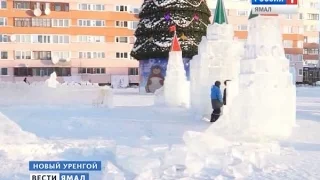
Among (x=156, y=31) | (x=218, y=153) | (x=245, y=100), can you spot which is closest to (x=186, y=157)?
(x=218, y=153)

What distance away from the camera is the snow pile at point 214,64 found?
1777 cm

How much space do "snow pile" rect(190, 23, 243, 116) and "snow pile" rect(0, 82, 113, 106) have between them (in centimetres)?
845

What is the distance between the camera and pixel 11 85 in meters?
25.2

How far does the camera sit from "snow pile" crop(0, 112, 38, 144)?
34.3 feet

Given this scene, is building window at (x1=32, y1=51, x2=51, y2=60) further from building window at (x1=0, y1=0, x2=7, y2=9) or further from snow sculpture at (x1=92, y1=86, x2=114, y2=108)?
snow sculpture at (x1=92, y1=86, x2=114, y2=108)

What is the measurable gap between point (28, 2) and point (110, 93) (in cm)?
3970

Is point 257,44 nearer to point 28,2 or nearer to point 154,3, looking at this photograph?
point 154,3

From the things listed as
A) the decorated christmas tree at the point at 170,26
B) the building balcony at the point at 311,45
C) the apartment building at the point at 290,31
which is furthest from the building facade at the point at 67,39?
the building balcony at the point at 311,45

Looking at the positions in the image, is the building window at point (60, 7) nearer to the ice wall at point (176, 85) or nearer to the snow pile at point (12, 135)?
the ice wall at point (176, 85)

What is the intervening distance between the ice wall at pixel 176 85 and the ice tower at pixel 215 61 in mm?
4709

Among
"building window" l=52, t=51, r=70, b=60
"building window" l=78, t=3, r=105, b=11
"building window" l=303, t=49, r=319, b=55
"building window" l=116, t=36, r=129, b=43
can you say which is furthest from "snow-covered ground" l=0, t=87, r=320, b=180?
"building window" l=303, t=49, r=319, b=55

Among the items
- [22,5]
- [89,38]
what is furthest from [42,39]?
[89,38]

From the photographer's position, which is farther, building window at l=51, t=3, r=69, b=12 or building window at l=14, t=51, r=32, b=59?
building window at l=51, t=3, r=69, b=12

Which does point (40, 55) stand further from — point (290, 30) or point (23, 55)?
point (290, 30)
